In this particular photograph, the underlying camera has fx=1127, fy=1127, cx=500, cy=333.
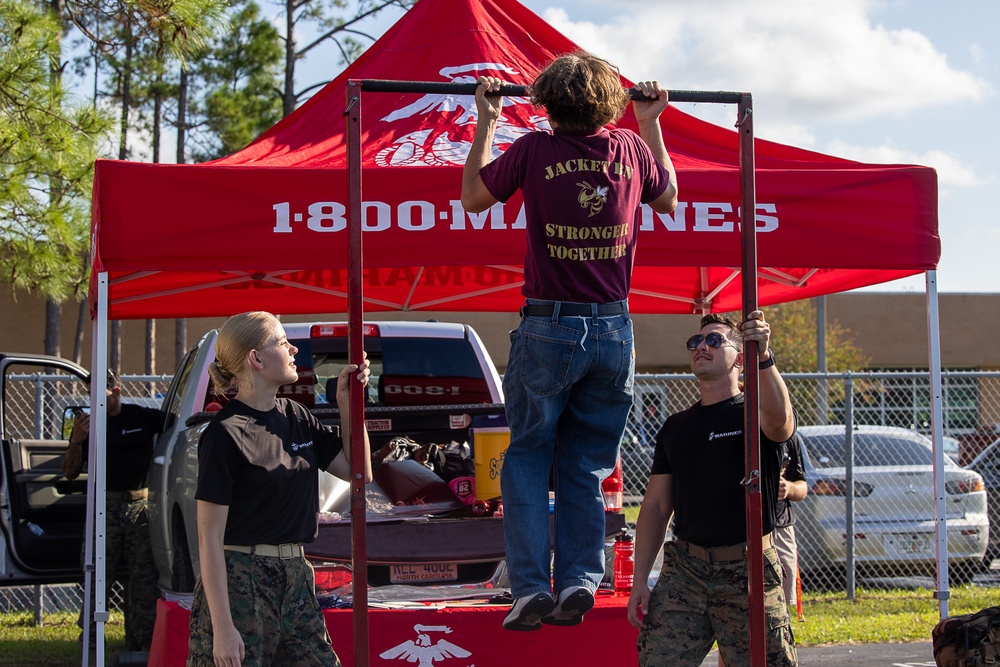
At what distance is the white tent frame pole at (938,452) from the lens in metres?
5.57

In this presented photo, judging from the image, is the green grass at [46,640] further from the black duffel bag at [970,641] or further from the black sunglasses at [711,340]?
the black duffel bag at [970,641]

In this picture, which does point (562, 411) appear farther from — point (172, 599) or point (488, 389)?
point (488, 389)

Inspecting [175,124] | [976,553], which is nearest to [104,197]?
[976,553]

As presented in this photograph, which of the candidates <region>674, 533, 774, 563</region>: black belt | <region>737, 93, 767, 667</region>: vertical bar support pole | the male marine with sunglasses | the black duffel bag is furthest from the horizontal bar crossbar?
the black duffel bag

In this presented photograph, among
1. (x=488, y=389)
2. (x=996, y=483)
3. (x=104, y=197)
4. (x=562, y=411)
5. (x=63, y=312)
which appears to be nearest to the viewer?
(x=562, y=411)

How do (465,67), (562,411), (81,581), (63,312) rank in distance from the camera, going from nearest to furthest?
(562,411) → (465,67) → (81,581) → (63,312)

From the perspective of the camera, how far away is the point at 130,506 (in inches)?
307

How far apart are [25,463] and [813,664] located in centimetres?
575

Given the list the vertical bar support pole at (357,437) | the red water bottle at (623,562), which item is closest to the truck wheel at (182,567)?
the red water bottle at (623,562)

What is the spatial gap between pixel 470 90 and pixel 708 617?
225 cm

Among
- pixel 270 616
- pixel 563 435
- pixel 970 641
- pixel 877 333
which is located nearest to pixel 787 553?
pixel 970 641

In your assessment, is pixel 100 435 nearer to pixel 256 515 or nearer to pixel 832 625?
pixel 256 515

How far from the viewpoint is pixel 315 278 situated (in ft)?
26.1

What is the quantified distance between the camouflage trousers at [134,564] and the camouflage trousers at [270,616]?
404cm
